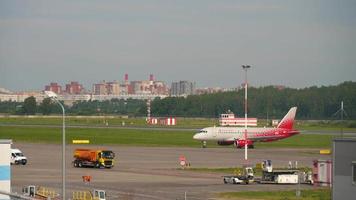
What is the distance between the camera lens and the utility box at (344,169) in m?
43.0

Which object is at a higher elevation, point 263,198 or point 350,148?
point 350,148

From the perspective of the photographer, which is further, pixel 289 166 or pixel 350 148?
pixel 289 166

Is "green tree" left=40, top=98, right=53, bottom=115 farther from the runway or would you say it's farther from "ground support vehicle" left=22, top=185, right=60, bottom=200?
"ground support vehicle" left=22, top=185, right=60, bottom=200

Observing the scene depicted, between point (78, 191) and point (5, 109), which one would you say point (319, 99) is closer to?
point (5, 109)

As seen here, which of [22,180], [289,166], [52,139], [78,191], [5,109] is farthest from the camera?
[5,109]

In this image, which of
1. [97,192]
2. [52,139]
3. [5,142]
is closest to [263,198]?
[97,192]

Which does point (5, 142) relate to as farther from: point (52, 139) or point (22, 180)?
point (52, 139)

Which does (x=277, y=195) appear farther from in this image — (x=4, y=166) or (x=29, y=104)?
(x=29, y=104)

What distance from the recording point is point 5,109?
17712cm

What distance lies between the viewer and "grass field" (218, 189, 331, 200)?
56.0 metres

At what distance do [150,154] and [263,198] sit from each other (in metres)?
51.0

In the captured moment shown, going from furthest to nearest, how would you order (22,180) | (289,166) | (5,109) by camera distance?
(5,109), (289,166), (22,180)

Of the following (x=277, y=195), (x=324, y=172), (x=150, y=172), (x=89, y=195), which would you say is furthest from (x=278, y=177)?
(x=89, y=195)

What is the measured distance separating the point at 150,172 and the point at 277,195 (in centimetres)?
2230
